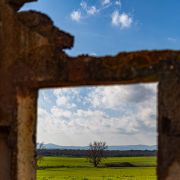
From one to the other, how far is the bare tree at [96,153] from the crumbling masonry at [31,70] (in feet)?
159

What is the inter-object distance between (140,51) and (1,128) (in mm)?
2687

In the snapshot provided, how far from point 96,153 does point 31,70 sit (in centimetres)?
5402

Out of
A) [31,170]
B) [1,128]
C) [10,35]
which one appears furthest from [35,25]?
[31,170]

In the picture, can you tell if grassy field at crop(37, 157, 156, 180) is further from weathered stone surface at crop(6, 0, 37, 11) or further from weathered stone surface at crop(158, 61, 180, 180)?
weathered stone surface at crop(158, 61, 180, 180)

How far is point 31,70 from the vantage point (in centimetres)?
840

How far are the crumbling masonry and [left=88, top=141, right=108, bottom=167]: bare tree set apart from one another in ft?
159

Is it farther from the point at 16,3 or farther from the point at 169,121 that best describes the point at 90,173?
the point at 169,121

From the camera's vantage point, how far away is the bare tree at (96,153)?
59.0 m

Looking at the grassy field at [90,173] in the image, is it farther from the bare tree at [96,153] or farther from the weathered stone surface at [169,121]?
the weathered stone surface at [169,121]

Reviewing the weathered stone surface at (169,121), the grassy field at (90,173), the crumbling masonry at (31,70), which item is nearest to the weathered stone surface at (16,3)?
the crumbling masonry at (31,70)

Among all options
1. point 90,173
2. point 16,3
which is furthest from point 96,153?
point 16,3

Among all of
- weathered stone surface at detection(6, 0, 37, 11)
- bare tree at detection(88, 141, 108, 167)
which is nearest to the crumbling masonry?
weathered stone surface at detection(6, 0, 37, 11)

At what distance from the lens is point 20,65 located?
27.9 feet

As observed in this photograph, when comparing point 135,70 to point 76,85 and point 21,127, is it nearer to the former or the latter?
point 76,85
